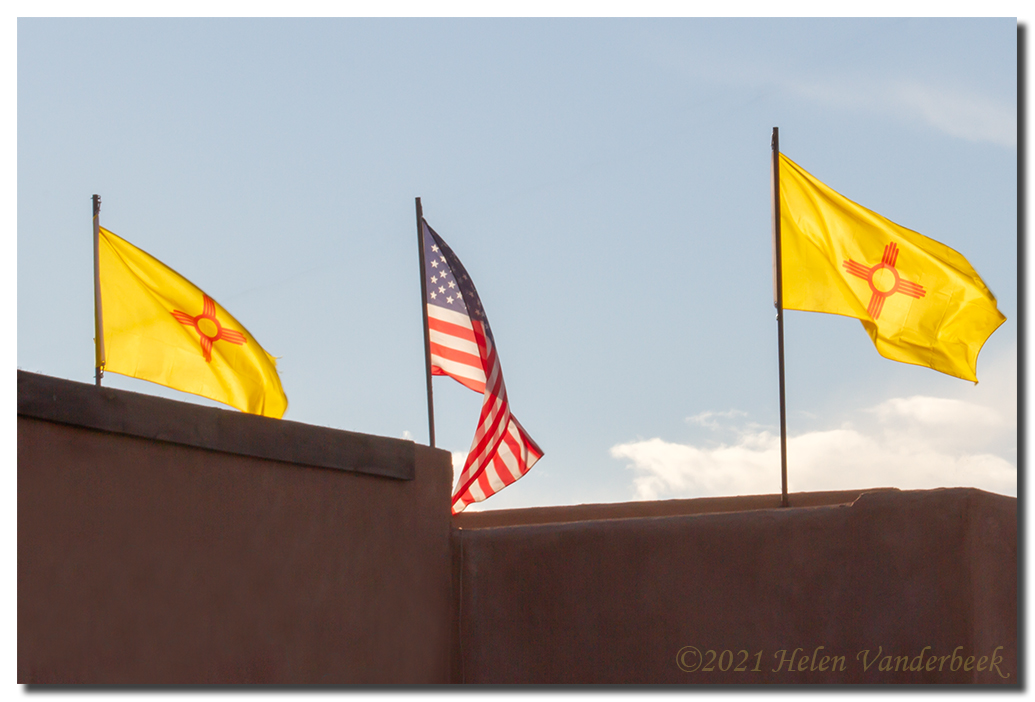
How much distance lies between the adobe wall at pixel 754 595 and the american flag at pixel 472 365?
46.6 inches

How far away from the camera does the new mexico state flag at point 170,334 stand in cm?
980

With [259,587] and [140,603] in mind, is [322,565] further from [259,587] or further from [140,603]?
[140,603]

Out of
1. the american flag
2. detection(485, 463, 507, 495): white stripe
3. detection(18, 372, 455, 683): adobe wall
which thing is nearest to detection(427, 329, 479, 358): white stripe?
the american flag

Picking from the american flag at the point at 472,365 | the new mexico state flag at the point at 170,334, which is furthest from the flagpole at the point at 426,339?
the new mexico state flag at the point at 170,334

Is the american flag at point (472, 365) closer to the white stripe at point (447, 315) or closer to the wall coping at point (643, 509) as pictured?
the white stripe at point (447, 315)

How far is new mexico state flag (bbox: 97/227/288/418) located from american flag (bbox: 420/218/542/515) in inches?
68.0

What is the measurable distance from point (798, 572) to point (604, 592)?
53.7 inches

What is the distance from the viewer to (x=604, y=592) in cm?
825

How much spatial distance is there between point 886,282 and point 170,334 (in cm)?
594

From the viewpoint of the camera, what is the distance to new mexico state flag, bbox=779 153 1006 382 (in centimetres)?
880

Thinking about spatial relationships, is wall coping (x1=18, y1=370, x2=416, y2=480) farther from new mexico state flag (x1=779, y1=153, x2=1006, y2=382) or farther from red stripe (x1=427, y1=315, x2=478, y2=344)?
new mexico state flag (x1=779, y1=153, x2=1006, y2=382)

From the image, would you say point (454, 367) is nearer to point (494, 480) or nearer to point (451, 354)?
point (451, 354)

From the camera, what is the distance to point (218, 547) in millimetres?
7266

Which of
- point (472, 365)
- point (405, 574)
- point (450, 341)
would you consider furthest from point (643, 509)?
point (405, 574)
